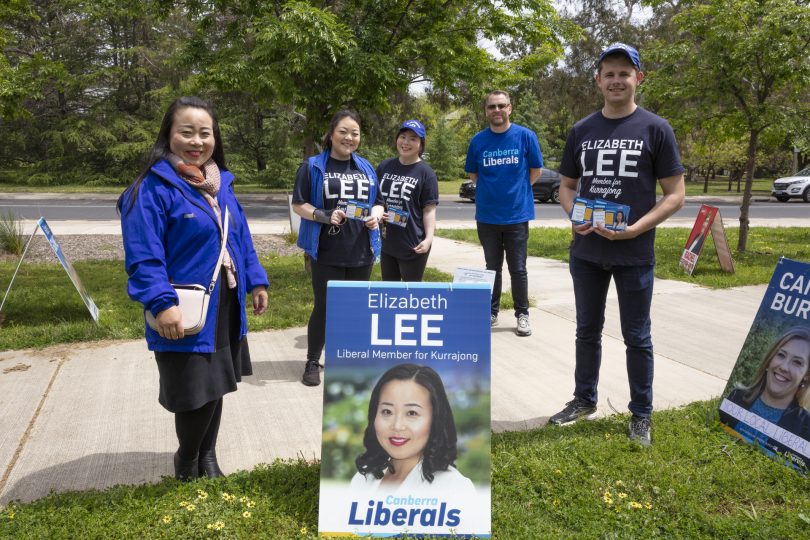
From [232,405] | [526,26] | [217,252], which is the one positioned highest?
[526,26]

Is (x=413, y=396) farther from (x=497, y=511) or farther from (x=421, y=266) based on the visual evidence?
(x=421, y=266)

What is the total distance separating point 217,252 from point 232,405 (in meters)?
1.70

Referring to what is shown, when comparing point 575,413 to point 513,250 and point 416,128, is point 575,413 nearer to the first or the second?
point 513,250

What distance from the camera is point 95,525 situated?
2617mm

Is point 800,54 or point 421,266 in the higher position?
point 800,54

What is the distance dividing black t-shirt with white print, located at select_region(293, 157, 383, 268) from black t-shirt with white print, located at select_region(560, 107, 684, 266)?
1.58 meters

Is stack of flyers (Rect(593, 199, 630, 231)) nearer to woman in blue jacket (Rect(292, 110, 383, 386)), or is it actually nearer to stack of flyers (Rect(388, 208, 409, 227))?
woman in blue jacket (Rect(292, 110, 383, 386))

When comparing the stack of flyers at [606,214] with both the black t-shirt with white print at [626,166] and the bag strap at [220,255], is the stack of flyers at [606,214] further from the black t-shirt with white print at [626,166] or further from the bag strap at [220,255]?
the bag strap at [220,255]

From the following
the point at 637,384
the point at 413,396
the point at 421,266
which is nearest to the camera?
the point at 413,396

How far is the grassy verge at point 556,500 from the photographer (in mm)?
2631

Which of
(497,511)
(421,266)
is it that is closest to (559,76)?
(421,266)

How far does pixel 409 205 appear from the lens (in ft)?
16.0

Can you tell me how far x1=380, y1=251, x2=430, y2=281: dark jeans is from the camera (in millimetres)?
5000

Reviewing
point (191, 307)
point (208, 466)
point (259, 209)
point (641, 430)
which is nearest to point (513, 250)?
point (641, 430)
